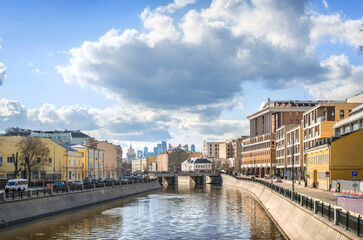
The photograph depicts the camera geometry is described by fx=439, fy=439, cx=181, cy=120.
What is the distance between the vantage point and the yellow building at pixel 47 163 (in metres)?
109

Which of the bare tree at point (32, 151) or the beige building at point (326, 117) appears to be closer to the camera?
the beige building at point (326, 117)

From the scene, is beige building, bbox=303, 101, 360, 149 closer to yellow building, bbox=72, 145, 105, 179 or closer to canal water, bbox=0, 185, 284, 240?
canal water, bbox=0, 185, 284, 240

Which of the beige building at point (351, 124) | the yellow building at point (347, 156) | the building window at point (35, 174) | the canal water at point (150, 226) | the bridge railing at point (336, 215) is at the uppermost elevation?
the beige building at point (351, 124)

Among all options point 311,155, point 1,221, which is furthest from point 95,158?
point 1,221

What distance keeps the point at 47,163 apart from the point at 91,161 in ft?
122

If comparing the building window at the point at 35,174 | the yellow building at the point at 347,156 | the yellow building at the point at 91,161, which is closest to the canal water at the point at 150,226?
the yellow building at the point at 347,156

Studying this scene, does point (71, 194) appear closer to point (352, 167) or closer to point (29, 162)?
point (29, 162)

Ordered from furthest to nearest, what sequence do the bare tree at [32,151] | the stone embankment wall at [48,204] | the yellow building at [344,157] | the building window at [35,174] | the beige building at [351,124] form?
the building window at [35,174]
the bare tree at [32,151]
the beige building at [351,124]
the yellow building at [344,157]
the stone embankment wall at [48,204]

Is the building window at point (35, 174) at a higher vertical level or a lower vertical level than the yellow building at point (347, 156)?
lower

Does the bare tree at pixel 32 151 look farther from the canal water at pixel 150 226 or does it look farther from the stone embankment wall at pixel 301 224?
the stone embankment wall at pixel 301 224

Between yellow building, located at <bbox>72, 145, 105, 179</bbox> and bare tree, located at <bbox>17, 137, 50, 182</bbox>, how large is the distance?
28195mm

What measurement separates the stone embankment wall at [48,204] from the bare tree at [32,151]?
23178 mm

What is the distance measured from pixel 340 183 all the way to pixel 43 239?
1993 inches

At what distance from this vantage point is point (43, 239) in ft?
141
